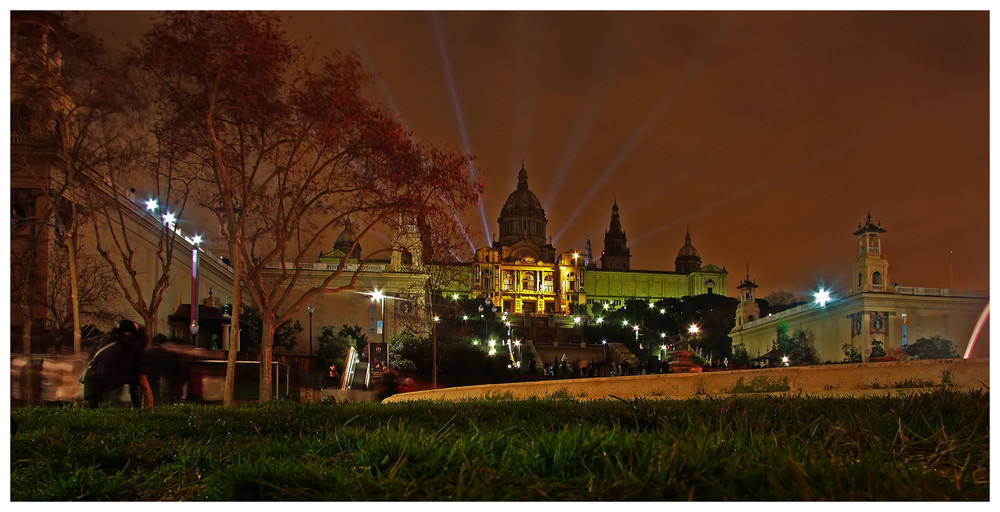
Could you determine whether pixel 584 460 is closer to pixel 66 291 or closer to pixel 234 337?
pixel 234 337

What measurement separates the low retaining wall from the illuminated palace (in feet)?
429

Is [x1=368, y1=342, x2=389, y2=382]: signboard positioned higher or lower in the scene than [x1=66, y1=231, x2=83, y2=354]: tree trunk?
lower

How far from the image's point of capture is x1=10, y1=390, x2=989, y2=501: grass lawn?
124 inches

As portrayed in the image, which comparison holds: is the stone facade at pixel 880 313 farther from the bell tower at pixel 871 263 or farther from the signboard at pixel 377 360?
the signboard at pixel 377 360

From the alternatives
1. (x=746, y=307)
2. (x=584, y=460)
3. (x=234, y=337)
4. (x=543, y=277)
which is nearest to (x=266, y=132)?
(x=234, y=337)

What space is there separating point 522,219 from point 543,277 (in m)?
17.3

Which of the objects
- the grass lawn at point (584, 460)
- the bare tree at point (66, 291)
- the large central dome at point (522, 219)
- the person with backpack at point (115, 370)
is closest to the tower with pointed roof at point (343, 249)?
the bare tree at point (66, 291)

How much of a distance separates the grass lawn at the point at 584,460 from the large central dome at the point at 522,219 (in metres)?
168

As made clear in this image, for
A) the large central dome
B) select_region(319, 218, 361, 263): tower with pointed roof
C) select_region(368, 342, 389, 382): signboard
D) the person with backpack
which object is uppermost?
the large central dome

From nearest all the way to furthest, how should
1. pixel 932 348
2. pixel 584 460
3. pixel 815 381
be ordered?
pixel 584 460 < pixel 815 381 < pixel 932 348

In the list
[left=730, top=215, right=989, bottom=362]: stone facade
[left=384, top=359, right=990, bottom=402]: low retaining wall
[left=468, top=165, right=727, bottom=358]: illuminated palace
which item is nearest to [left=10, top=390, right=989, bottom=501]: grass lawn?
[left=384, top=359, right=990, bottom=402]: low retaining wall

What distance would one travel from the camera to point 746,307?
111438 mm

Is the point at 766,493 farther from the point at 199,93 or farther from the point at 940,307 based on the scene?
the point at 940,307

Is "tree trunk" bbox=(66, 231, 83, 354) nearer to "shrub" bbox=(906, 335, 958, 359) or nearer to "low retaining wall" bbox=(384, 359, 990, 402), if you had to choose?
"low retaining wall" bbox=(384, 359, 990, 402)
